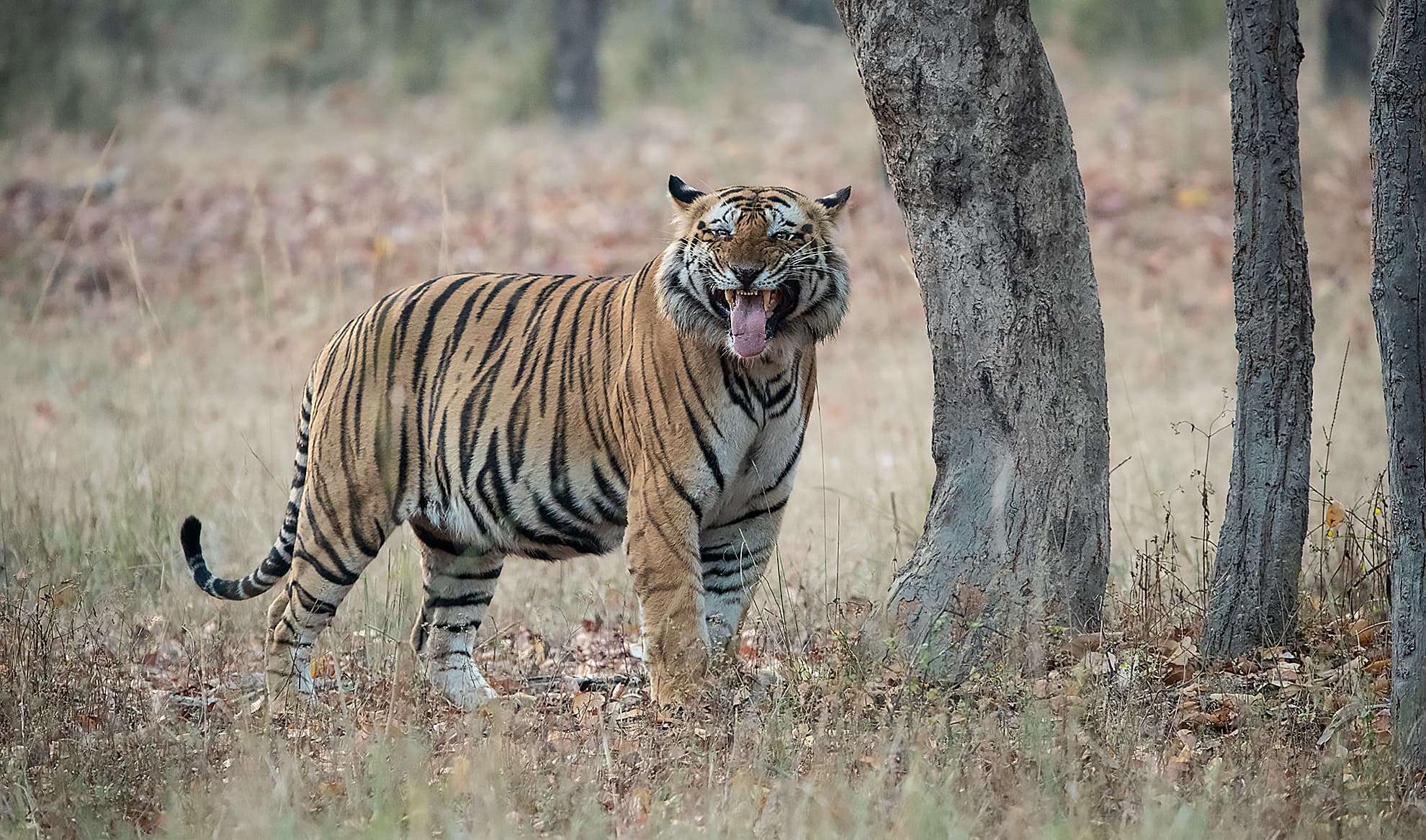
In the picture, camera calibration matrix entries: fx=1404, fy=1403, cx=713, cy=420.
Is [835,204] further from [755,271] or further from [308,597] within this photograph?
[308,597]

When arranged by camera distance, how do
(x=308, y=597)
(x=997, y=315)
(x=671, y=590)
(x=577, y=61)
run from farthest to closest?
(x=577, y=61)
(x=308, y=597)
(x=671, y=590)
(x=997, y=315)

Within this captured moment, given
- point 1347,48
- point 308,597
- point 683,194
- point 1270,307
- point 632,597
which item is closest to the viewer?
point 1270,307

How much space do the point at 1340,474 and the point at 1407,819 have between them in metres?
4.84

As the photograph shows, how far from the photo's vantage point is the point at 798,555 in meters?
6.95

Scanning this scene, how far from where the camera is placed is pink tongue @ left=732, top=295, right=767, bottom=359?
4473mm

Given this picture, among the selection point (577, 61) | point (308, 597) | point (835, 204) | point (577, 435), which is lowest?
point (308, 597)

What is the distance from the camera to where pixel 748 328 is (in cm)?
449

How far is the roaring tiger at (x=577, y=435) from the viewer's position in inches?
181

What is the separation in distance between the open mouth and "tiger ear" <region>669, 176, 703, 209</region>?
0.40 m

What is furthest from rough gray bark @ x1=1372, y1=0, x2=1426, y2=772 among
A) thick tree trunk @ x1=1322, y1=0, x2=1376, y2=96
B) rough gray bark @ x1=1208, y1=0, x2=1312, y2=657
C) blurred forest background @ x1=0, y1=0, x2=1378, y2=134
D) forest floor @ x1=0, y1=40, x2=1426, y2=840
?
blurred forest background @ x1=0, y1=0, x2=1378, y2=134

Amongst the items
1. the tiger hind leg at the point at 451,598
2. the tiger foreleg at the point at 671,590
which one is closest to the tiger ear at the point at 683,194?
the tiger foreleg at the point at 671,590

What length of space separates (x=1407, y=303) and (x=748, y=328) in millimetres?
1900

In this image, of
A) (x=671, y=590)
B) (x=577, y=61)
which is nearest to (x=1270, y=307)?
(x=671, y=590)

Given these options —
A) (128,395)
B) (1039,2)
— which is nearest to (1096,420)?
(128,395)
